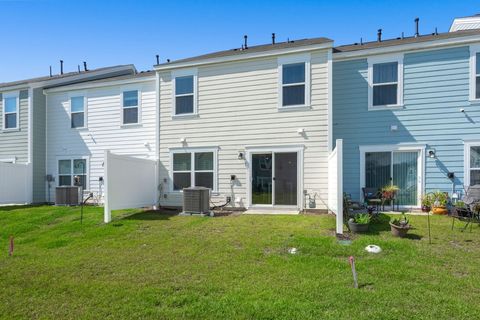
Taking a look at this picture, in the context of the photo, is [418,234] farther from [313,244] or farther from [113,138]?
[113,138]

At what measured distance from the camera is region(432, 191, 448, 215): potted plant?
340 inches

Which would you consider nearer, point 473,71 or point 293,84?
point 473,71

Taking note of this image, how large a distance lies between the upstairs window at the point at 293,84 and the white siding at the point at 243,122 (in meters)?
0.28

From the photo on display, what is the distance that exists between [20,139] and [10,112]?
1.48m

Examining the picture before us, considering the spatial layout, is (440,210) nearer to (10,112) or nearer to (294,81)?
(294,81)

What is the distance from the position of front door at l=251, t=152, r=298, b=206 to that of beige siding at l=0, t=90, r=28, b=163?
35.0 ft

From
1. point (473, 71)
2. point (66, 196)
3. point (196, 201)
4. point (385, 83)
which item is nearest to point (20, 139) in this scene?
point (66, 196)

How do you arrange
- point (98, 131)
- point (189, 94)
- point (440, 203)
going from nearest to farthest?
point (440, 203) → point (189, 94) → point (98, 131)

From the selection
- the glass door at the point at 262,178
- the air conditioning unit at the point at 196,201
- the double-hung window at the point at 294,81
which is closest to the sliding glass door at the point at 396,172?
the double-hung window at the point at 294,81

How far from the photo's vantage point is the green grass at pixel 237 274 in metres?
3.36

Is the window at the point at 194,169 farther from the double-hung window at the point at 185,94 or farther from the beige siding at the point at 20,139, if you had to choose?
the beige siding at the point at 20,139

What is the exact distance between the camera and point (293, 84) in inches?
384

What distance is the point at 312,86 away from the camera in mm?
9508

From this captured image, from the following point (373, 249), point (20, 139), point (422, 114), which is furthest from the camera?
point (20, 139)
